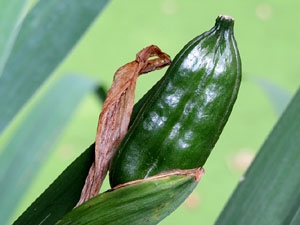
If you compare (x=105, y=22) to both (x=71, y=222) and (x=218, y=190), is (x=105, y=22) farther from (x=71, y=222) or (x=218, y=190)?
(x=71, y=222)

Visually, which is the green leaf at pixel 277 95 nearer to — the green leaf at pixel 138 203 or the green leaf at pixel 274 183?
the green leaf at pixel 274 183

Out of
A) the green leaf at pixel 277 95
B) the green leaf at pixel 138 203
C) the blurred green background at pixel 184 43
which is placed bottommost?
the green leaf at pixel 138 203

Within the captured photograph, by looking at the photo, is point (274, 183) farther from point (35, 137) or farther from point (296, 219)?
point (35, 137)

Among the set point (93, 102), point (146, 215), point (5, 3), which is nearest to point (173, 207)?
point (146, 215)

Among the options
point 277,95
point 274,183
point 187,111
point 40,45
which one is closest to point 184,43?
point 277,95

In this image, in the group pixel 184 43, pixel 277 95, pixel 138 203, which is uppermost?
pixel 184 43

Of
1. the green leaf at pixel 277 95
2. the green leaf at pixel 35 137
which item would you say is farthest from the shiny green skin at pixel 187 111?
the green leaf at pixel 277 95

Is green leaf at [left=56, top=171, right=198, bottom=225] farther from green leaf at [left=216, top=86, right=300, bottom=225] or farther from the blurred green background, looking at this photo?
the blurred green background
